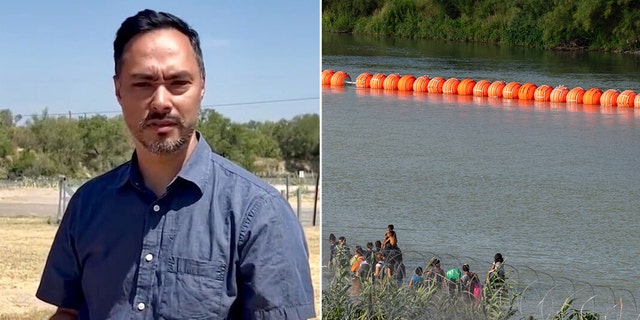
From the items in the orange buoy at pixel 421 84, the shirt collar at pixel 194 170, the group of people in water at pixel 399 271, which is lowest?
the group of people in water at pixel 399 271

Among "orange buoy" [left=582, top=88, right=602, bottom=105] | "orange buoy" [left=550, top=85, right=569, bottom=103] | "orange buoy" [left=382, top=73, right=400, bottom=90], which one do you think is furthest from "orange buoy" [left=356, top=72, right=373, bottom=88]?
"orange buoy" [left=582, top=88, right=602, bottom=105]

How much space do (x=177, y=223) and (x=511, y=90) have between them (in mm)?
6582

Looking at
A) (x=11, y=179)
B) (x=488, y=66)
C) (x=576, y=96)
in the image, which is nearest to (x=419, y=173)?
(x=576, y=96)

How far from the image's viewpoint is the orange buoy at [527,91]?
7.09m

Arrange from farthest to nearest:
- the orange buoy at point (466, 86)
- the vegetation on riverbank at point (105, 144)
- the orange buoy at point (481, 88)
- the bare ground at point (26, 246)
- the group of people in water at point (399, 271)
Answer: the vegetation on riverbank at point (105, 144) → the orange buoy at point (481, 88) → the orange buoy at point (466, 86) → the bare ground at point (26, 246) → the group of people in water at point (399, 271)

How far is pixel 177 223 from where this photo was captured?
76 centimetres

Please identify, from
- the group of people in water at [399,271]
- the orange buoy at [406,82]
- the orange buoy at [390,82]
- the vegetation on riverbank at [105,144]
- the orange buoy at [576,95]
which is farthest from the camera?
the vegetation on riverbank at [105,144]

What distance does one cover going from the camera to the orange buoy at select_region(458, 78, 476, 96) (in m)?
7.02

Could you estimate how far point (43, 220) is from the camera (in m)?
7.80

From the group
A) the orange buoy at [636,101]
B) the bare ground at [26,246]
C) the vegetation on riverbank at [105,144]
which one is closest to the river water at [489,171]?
the orange buoy at [636,101]

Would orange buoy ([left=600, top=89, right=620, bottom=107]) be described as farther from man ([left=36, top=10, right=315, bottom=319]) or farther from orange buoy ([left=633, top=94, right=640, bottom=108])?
man ([left=36, top=10, right=315, bottom=319])

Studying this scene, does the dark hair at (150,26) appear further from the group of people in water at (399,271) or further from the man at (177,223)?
the group of people in water at (399,271)

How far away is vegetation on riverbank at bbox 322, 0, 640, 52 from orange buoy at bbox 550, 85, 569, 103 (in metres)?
0.36

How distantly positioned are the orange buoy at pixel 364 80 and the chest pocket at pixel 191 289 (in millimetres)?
6024
